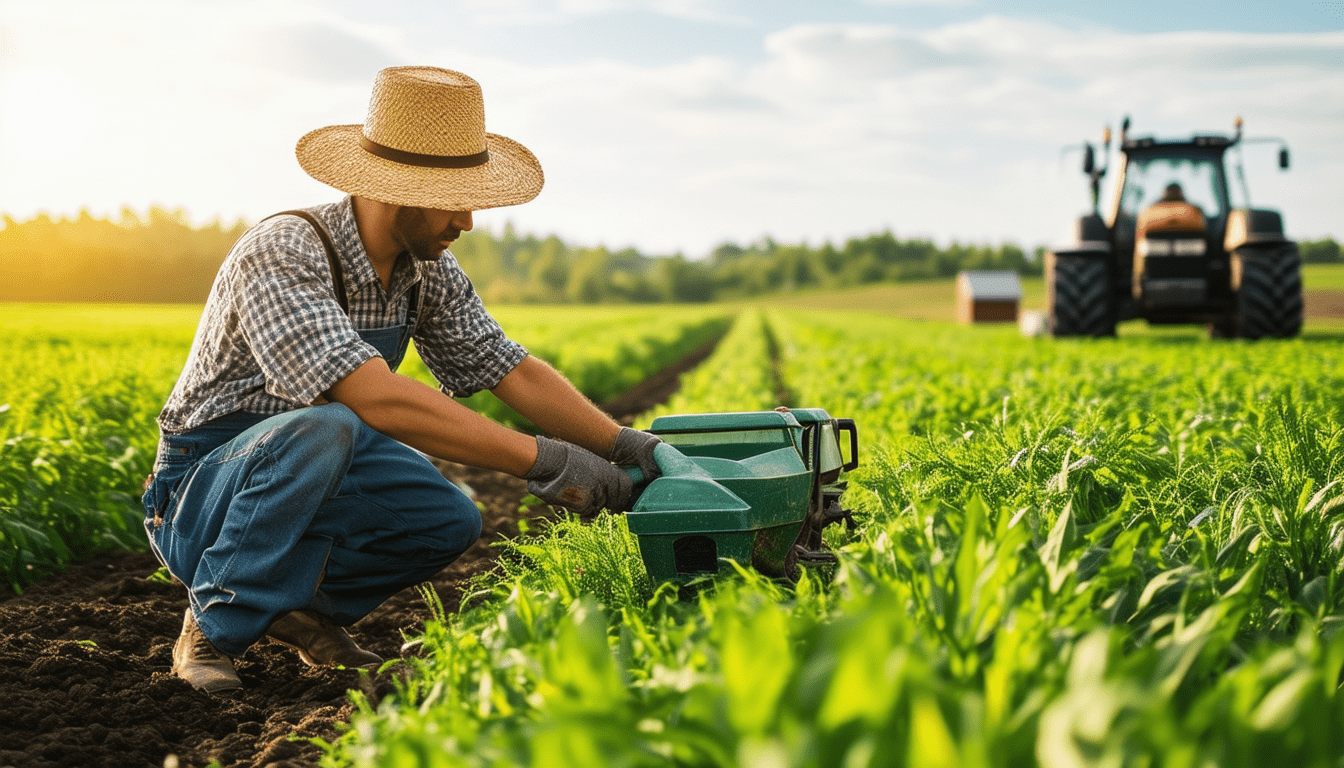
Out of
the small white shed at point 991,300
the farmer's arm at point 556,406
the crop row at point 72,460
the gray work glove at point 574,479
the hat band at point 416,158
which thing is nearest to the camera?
the gray work glove at point 574,479

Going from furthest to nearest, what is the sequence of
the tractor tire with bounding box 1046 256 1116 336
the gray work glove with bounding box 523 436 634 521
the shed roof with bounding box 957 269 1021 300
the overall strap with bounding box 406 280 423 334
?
1. the shed roof with bounding box 957 269 1021 300
2. the tractor tire with bounding box 1046 256 1116 336
3. the overall strap with bounding box 406 280 423 334
4. the gray work glove with bounding box 523 436 634 521

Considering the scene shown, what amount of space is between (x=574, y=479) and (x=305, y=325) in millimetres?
765

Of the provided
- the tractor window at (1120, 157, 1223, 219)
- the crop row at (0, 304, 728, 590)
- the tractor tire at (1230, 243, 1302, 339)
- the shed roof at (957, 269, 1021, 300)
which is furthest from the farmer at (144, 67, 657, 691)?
the shed roof at (957, 269, 1021, 300)

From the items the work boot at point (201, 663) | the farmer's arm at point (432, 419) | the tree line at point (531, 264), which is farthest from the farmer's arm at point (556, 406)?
the tree line at point (531, 264)

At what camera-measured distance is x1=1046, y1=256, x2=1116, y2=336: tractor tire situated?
13242 millimetres

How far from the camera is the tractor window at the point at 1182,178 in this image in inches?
529

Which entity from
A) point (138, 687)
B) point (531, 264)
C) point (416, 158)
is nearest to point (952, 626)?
point (416, 158)

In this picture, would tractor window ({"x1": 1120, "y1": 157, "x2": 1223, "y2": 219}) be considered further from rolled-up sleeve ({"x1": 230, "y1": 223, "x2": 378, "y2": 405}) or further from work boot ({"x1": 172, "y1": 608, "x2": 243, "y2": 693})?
work boot ({"x1": 172, "y1": 608, "x2": 243, "y2": 693})

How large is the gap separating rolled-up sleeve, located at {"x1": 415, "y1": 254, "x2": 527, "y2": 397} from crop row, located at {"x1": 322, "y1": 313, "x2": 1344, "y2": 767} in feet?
1.88

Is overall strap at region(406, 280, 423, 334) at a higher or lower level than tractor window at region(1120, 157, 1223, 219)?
lower

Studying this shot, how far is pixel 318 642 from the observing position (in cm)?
278

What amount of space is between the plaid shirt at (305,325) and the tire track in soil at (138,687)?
71 cm

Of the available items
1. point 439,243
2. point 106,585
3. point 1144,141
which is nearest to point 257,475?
point 439,243

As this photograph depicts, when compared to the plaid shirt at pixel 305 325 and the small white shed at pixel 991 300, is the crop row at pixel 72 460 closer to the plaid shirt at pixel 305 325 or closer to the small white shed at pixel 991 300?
the plaid shirt at pixel 305 325
